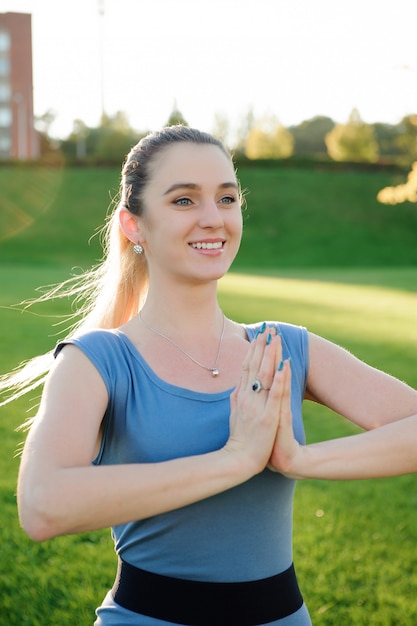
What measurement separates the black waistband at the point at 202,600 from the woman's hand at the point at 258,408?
1.11 ft

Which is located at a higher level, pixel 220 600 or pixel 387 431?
pixel 387 431

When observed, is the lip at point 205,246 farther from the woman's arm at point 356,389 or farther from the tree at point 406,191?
the tree at point 406,191

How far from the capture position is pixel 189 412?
6.97 feet

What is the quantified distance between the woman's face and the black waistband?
82 centimetres

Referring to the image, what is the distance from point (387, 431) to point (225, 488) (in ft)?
1.84

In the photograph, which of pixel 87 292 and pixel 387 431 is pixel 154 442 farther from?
pixel 87 292

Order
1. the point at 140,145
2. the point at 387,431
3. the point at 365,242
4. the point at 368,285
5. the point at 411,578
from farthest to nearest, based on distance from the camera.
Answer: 1. the point at 365,242
2. the point at 368,285
3. the point at 411,578
4. the point at 140,145
5. the point at 387,431

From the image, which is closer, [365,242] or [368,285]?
[368,285]

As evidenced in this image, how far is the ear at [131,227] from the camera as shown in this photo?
7.99 feet

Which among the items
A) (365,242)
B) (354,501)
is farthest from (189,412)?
(365,242)

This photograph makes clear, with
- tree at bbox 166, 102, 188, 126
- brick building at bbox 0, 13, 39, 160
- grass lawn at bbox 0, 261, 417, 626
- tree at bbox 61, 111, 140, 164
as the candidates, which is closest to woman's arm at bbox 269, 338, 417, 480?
tree at bbox 166, 102, 188, 126

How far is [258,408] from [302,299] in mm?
17319

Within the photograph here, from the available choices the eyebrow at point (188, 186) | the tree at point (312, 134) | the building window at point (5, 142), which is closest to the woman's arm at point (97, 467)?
the eyebrow at point (188, 186)

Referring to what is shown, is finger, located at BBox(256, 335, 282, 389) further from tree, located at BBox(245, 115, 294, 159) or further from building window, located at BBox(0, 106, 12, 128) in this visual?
building window, located at BBox(0, 106, 12, 128)
